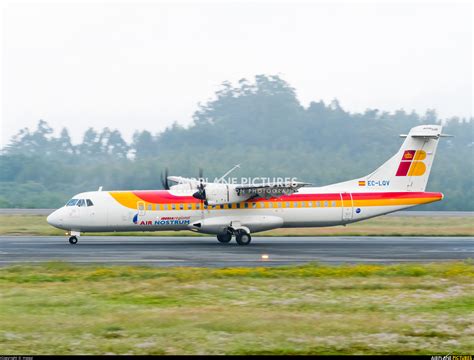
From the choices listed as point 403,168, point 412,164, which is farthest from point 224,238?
point 412,164

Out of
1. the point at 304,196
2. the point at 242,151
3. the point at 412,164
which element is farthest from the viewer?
the point at 242,151

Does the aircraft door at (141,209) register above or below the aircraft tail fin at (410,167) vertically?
below

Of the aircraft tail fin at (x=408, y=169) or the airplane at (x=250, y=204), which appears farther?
the aircraft tail fin at (x=408, y=169)

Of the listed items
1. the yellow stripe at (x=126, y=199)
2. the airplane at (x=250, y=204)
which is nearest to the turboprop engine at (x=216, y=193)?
the airplane at (x=250, y=204)

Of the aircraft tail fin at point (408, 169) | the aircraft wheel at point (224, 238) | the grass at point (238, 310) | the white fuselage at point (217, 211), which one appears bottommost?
the grass at point (238, 310)

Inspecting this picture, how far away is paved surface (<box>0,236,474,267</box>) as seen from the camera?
25.4 m

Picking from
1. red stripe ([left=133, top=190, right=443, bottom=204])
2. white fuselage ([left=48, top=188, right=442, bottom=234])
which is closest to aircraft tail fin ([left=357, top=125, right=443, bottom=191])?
red stripe ([left=133, top=190, right=443, bottom=204])

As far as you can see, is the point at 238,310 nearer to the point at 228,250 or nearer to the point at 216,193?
the point at 228,250

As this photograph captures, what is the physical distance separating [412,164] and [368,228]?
10323mm

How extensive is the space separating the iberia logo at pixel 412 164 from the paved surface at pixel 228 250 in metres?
3.64

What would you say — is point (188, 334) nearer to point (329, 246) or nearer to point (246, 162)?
point (329, 246)

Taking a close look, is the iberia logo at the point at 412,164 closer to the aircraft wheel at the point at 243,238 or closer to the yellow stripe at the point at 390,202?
the yellow stripe at the point at 390,202

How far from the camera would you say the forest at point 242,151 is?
6012 cm

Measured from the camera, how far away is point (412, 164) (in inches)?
1379
